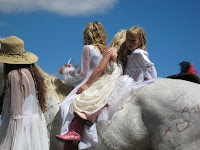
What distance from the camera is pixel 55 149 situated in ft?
13.5

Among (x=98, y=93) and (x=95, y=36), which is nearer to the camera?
(x=98, y=93)

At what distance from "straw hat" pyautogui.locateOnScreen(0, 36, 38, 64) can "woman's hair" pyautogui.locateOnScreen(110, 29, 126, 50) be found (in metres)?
1.33

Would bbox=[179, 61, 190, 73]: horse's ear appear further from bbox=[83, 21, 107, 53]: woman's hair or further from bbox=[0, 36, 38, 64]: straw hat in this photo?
bbox=[0, 36, 38, 64]: straw hat

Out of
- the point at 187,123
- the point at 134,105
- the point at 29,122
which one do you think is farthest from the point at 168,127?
the point at 29,122

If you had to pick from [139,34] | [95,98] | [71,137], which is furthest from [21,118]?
[139,34]

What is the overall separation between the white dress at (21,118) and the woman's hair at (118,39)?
1463 mm

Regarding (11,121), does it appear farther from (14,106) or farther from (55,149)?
(55,149)

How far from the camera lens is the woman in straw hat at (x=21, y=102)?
3.20 metres

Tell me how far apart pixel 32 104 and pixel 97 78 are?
1.18 m

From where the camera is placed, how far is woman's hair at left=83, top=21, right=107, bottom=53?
14.5 feet

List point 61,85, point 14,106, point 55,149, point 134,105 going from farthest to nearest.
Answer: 1. point 61,85
2. point 55,149
3. point 134,105
4. point 14,106

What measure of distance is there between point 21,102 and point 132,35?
5.74ft

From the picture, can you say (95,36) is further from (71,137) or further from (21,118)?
(21,118)

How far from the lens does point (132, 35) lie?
3.88 metres
